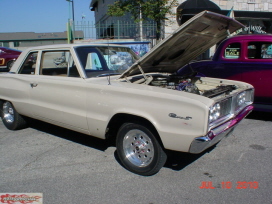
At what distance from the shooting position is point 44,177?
3539mm

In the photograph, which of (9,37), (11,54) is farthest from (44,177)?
(9,37)

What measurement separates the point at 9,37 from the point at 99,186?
56.6 metres

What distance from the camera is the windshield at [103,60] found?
13.4 feet

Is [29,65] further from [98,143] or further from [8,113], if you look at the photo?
[98,143]

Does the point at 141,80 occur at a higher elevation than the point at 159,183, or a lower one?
higher

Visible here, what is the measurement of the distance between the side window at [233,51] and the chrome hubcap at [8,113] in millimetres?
4671

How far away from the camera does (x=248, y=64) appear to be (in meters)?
5.68

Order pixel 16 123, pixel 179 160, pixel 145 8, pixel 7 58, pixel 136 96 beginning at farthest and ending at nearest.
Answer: pixel 7 58
pixel 145 8
pixel 16 123
pixel 179 160
pixel 136 96

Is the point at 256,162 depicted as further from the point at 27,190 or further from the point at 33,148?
the point at 33,148

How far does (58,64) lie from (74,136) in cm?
135

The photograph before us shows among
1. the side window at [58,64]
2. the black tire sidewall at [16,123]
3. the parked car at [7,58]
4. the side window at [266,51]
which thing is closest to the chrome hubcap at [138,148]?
the side window at [58,64]

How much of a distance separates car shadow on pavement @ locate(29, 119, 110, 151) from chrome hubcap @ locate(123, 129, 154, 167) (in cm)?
97

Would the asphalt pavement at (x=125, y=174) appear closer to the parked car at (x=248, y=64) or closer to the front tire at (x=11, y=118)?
the front tire at (x=11, y=118)

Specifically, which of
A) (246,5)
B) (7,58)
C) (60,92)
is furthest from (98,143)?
(246,5)
